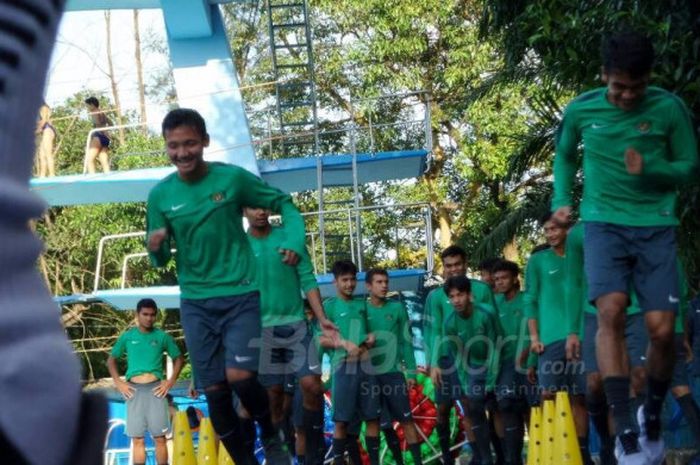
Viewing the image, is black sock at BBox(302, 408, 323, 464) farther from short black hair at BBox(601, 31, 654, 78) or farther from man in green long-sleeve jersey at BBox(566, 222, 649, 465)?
short black hair at BBox(601, 31, 654, 78)

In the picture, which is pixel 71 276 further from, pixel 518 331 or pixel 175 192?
pixel 175 192

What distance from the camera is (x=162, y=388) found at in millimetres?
18797

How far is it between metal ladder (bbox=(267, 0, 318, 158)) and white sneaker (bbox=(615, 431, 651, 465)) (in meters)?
13.1

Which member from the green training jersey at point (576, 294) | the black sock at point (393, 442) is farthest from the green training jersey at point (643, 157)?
the black sock at point (393, 442)

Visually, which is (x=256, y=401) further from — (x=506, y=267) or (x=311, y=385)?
(x=506, y=267)

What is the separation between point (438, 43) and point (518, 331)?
63.4ft

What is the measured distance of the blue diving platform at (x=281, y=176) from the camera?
72.5 feet

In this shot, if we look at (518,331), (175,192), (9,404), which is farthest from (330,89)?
(9,404)

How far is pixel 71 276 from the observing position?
38406 millimetres

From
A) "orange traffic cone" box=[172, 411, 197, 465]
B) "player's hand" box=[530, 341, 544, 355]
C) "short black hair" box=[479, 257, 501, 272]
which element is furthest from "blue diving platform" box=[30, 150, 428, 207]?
"orange traffic cone" box=[172, 411, 197, 465]

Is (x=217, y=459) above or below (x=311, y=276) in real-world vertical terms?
below

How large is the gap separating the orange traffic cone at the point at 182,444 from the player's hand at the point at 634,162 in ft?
16.9

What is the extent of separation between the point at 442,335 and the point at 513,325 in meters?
1.00

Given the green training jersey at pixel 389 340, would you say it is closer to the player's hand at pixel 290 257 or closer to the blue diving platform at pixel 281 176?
the blue diving platform at pixel 281 176
